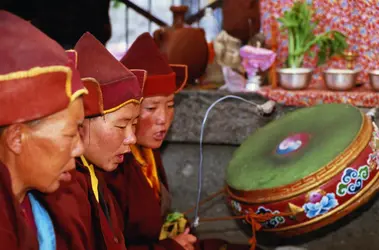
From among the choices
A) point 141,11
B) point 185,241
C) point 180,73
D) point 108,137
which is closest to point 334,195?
point 185,241

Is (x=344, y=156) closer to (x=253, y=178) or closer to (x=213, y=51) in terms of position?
(x=253, y=178)

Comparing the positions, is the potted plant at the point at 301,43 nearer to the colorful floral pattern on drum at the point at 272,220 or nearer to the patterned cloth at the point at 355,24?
the patterned cloth at the point at 355,24

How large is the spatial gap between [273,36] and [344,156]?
165 cm

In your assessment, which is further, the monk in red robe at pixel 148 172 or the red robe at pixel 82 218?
the monk in red robe at pixel 148 172

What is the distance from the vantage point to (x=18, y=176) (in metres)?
1.46

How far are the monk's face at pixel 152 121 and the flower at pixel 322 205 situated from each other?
2.33ft

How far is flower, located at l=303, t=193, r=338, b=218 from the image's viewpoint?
8.31 feet

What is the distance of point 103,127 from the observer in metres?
2.01

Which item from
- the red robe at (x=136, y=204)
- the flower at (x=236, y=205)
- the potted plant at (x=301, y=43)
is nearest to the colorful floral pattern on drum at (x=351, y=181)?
the flower at (x=236, y=205)

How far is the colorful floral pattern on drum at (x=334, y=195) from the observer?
253 cm

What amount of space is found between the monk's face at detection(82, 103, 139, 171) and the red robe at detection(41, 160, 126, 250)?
70 mm

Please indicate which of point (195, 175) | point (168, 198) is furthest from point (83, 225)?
point (195, 175)

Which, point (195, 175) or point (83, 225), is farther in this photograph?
point (195, 175)

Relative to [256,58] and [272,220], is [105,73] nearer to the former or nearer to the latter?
[272,220]
